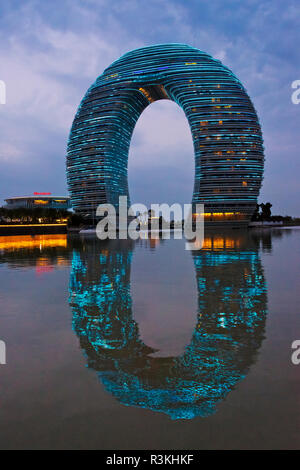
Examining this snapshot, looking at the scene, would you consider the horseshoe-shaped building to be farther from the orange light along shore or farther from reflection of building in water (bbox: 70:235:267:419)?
reflection of building in water (bbox: 70:235:267:419)

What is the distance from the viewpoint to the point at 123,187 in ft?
592

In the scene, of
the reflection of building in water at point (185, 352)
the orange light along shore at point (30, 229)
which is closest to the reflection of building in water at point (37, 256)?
the reflection of building in water at point (185, 352)

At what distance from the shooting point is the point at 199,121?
145 m

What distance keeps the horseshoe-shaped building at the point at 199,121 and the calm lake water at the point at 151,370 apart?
5384 inches

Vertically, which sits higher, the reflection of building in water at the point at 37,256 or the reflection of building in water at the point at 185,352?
the reflection of building in water at the point at 37,256

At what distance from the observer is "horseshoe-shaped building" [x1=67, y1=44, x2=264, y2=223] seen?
145000 millimetres

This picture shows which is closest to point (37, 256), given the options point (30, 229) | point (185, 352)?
point (185, 352)

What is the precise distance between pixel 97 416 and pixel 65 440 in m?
0.54

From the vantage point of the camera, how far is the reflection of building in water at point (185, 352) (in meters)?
5.04

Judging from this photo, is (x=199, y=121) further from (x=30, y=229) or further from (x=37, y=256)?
(x=37, y=256)

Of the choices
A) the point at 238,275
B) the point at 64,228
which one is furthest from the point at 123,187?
the point at 238,275

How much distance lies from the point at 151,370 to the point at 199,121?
150 metres

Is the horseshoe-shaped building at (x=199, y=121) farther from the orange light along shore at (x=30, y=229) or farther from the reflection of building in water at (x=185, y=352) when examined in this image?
the reflection of building in water at (x=185, y=352)

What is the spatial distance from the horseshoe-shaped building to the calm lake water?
13676 centimetres
